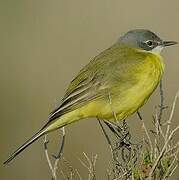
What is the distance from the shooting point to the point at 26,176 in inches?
328

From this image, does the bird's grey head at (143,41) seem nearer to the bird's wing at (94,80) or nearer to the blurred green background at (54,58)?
the bird's wing at (94,80)

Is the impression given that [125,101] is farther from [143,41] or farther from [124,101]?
[143,41]

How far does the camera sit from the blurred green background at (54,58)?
875 centimetres

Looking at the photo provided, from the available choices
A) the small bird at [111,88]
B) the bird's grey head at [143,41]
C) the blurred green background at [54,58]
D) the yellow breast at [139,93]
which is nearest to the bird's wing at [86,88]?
the small bird at [111,88]

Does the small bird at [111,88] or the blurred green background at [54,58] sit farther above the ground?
the small bird at [111,88]

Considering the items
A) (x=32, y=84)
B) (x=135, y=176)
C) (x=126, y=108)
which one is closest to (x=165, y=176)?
(x=135, y=176)

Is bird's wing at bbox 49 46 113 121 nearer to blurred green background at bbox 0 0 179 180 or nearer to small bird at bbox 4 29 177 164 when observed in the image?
small bird at bbox 4 29 177 164

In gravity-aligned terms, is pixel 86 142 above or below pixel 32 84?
below

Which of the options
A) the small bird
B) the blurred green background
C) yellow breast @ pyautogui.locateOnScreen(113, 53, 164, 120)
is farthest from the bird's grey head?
the blurred green background

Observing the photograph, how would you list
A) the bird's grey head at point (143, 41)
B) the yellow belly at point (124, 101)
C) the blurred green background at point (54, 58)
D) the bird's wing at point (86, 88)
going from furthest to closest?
the blurred green background at point (54, 58) → the bird's grey head at point (143, 41) → the yellow belly at point (124, 101) → the bird's wing at point (86, 88)

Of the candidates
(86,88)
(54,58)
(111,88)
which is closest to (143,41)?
(111,88)

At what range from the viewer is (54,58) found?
10.2 metres

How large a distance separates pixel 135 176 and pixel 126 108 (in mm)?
1702

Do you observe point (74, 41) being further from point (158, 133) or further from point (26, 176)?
point (158, 133)
